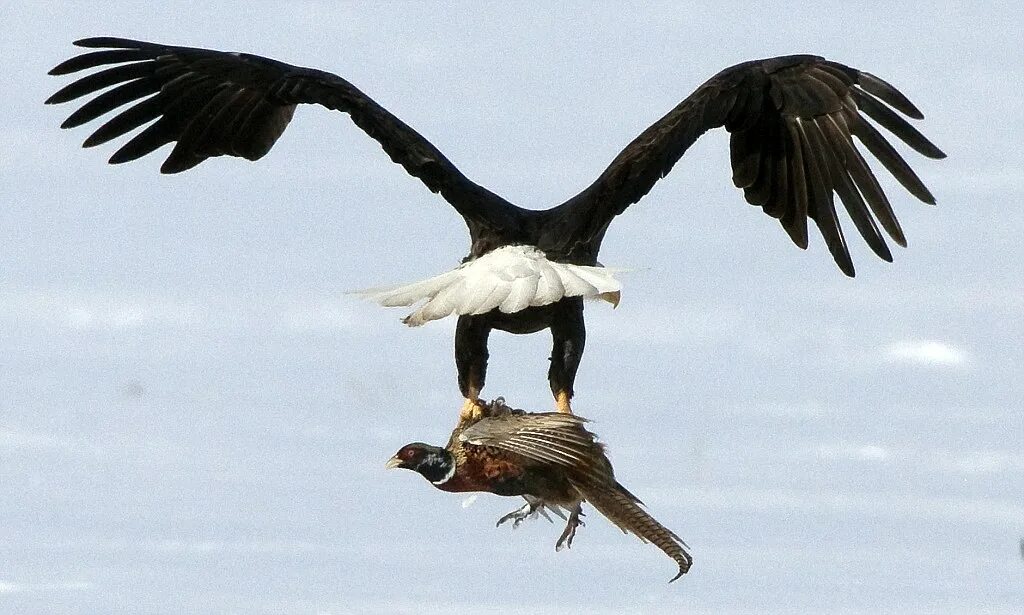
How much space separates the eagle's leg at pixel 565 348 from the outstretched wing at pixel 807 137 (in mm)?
873

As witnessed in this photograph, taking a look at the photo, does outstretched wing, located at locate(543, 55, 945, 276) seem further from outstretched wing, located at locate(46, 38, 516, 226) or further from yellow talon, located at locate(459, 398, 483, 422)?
outstretched wing, located at locate(46, 38, 516, 226)

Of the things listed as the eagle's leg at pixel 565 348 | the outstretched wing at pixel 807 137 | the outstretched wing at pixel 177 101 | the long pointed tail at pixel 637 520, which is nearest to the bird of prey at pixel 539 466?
the long pointed tail at pixel 637 520

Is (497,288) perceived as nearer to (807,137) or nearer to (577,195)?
(577,195)

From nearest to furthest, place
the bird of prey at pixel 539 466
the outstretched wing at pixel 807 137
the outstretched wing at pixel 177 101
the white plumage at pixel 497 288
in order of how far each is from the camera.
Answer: the bird of prey at pixel 539 466 < the white plumage at pixel 497 288 < the outstretched wing at pixel 807 137 < the outstretched wing at pixel 177 101

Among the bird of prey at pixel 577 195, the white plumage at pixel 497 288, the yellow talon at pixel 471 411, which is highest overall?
the bird of prey at pixel 577 195

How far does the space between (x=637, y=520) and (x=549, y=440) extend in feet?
1.62

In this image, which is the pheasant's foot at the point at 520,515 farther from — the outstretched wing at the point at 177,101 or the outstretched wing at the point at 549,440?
the outstretched wing at the point at 177,101

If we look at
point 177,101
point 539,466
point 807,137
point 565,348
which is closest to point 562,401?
point 565,348

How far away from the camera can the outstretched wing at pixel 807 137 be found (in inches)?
384

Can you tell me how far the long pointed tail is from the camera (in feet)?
27.3

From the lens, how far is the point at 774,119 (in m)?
10.4

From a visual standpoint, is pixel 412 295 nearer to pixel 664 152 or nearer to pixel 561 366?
pixel 561 366

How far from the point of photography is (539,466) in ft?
27.2

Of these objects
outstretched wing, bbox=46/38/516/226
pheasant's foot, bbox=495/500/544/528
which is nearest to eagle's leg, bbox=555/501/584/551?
pheasant's foot, bbox=495/500/544/528
